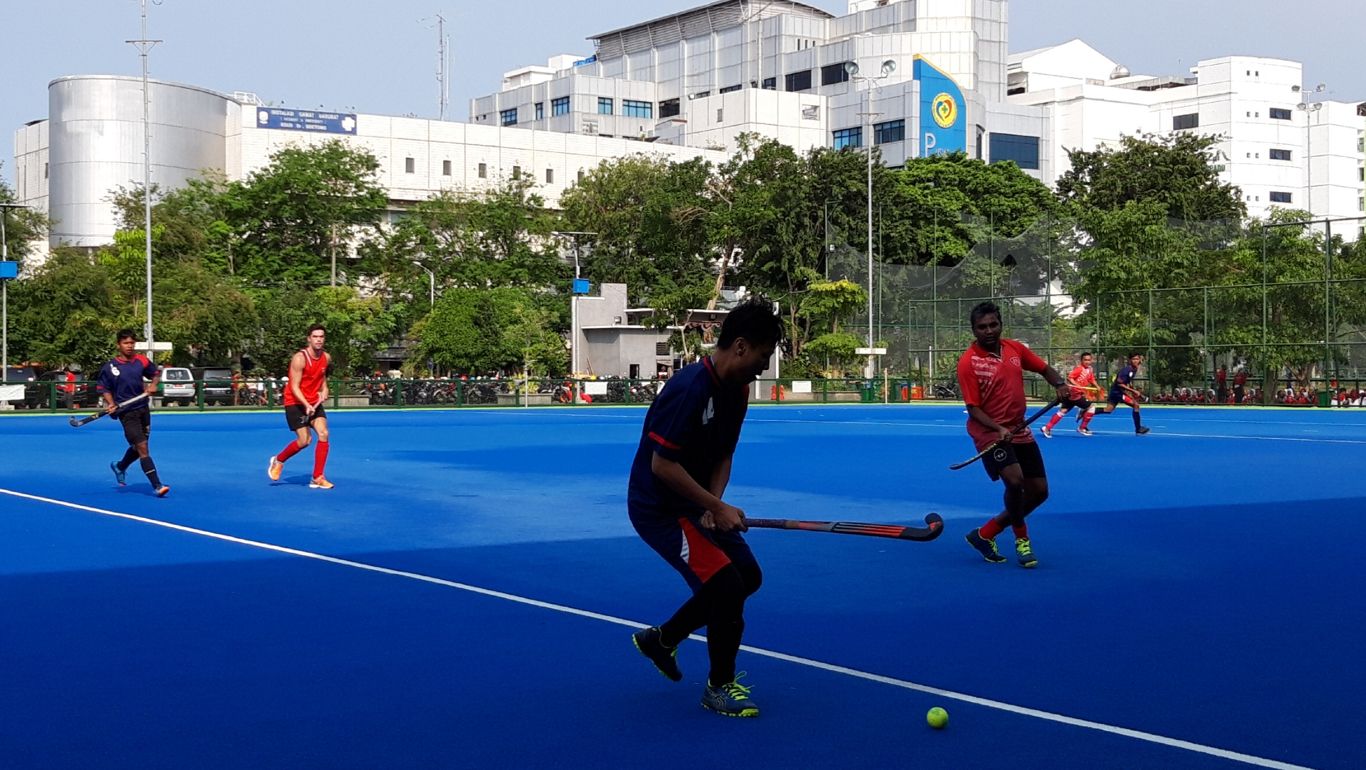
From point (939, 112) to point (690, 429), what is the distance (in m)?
94.0

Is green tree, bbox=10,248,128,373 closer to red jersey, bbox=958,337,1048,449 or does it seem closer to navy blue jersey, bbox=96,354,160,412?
navy blue jersey, bbox=96,354,160,412

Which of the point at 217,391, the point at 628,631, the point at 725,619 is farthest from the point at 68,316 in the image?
the point at 725,619

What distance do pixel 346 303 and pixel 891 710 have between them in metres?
60.1

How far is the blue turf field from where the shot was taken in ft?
18.2

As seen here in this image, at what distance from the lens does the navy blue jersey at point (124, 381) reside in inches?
621

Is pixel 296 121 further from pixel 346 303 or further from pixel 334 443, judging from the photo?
pixel 334 443

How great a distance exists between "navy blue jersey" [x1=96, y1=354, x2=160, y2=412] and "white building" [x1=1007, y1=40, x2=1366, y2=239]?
325 ft

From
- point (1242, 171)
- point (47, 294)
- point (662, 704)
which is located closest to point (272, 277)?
point (47, 294)

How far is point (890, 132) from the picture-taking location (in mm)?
98375

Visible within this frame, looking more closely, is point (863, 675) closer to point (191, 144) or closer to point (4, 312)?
point (4, 312)

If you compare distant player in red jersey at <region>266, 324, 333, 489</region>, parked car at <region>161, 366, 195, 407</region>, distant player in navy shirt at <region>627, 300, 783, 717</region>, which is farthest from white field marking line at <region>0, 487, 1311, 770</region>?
parked car at <region>161, 366, 195, 407</region>

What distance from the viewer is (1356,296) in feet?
→ 143

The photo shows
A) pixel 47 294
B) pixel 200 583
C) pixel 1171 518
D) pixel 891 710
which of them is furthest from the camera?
pixel 47 294

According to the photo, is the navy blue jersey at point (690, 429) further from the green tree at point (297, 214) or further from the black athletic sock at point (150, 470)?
the green tree at point (297, 214)
